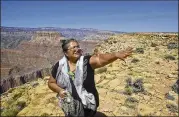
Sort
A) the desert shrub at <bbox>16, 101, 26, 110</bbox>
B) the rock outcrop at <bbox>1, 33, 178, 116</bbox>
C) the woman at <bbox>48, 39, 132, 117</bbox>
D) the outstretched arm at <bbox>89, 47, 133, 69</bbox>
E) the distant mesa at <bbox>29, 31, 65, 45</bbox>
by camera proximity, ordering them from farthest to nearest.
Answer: the distant mesa at <bbox>29, 31, 65, 45</bbox> < the desert shrub at <bbox>16, 101, 26, 110</bbox> < the rock outcrop at <bbox>1, 33, 178, 116</bbox> < the woman at <bbox>48, 39, 132, 117</bbox> < the outstretched arm at <bbox>89, 47, 133, 69</bbox>

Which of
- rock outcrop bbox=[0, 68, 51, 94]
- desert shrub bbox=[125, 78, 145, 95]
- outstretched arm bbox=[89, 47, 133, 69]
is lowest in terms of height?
rock outcrop bbox=[0, 68, 51, 94]

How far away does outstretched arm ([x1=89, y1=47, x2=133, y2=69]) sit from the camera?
10.6 ft

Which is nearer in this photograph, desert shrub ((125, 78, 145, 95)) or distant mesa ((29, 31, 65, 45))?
desert shrub ((125, 78, 145, 95))

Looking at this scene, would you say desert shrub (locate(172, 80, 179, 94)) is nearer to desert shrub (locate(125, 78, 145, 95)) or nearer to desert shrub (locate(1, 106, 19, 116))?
desert shrub (locate(125, 78, 145, 95))

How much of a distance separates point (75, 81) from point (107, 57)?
2.01 ft

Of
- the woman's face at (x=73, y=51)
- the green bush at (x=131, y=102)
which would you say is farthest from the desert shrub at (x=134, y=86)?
the woman's face at (x=73, y=51)

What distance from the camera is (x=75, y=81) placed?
3633 millimetres

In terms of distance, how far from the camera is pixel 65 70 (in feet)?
12.1

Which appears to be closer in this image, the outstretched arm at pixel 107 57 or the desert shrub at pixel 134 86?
the outstretched arm at pixel 107 57

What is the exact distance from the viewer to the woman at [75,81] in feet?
11.8

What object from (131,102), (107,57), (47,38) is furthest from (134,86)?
(47,38)

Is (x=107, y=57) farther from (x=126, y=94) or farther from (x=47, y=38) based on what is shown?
(x=47, y=38)

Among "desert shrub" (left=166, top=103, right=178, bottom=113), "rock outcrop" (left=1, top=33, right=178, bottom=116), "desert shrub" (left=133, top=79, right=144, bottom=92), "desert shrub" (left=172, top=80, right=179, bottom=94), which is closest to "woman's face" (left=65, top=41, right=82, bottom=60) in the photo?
"rock outcrop" (left=1, top=33, right=178, bottom=116)

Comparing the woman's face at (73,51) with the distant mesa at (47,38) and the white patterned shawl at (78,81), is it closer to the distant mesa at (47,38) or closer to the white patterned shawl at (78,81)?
the white patterned shawl at (78,81)
